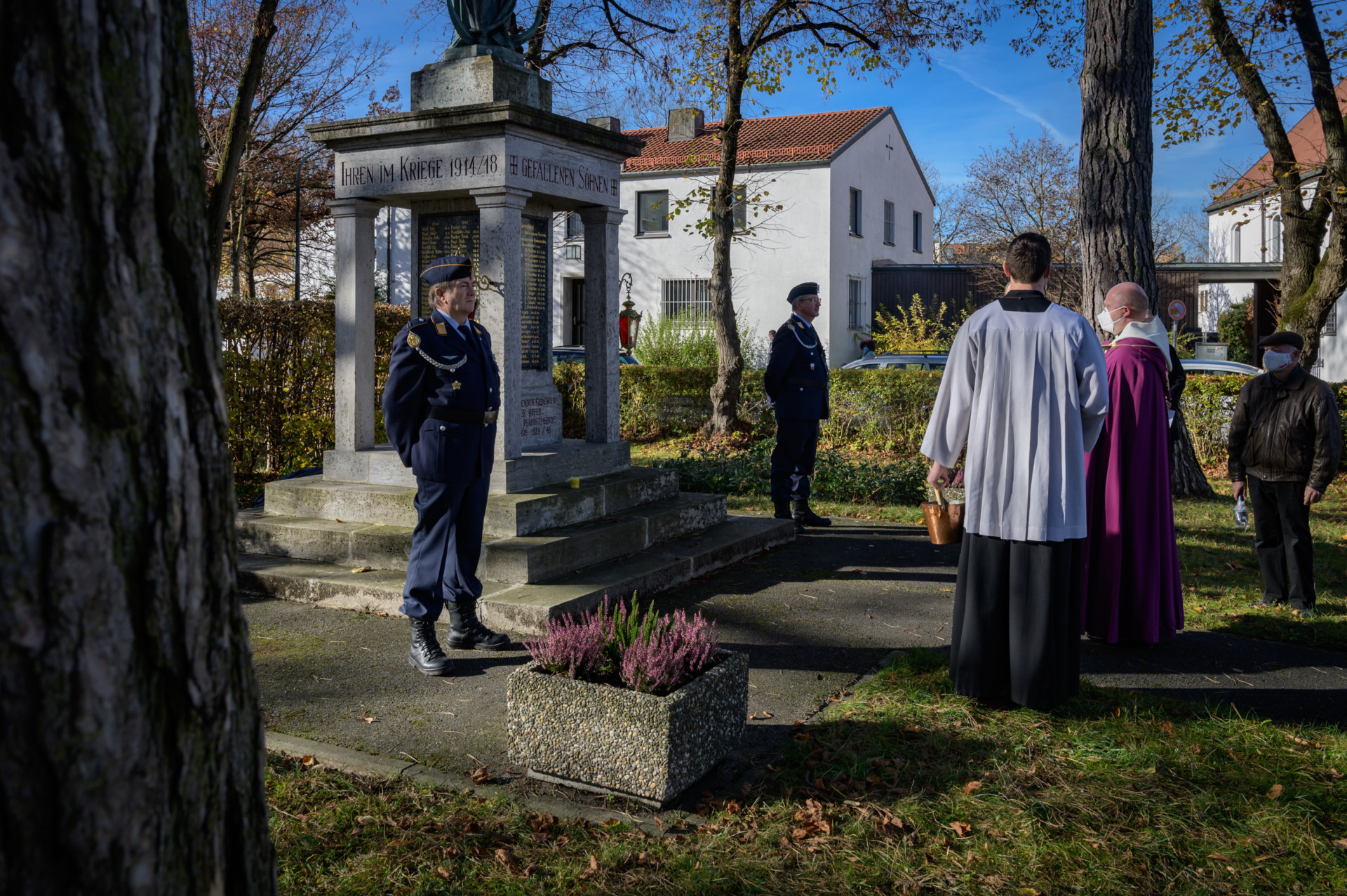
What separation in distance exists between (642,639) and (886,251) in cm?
3414

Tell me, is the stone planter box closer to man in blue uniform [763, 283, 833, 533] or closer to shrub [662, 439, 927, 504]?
man in blue uniform [763, 283, 833, 533]

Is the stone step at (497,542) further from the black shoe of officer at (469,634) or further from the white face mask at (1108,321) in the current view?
the white face mask at (1108,321)

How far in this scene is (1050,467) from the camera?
15.1 ft

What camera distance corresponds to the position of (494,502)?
7070mm

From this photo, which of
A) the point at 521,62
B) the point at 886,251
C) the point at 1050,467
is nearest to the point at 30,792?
the point at 1050,467

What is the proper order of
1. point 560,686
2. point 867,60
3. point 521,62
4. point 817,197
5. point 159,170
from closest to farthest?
point 159,170, point 560,686, point 521,62, point 867,60, point 817,197

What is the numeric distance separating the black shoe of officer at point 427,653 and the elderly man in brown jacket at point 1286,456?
17.4 feet

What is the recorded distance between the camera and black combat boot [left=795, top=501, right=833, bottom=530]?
9805 millimetres

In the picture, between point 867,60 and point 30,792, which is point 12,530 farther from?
point 867,60

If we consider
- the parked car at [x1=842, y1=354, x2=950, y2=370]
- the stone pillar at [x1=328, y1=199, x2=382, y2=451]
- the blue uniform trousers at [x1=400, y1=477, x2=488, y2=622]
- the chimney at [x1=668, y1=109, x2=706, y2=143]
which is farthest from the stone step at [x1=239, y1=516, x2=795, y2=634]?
the chimney at [x1=668, y1=109, x2=706, y2=143]

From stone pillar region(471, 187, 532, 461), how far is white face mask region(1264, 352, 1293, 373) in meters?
5.16

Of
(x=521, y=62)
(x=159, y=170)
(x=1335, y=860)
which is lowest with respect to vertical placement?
(x=1335, y=860)

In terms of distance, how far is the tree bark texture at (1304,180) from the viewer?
13.8 metres

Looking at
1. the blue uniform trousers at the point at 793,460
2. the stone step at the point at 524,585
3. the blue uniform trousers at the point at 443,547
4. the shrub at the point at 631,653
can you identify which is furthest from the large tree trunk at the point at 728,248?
the shrub at the point at 631,653
